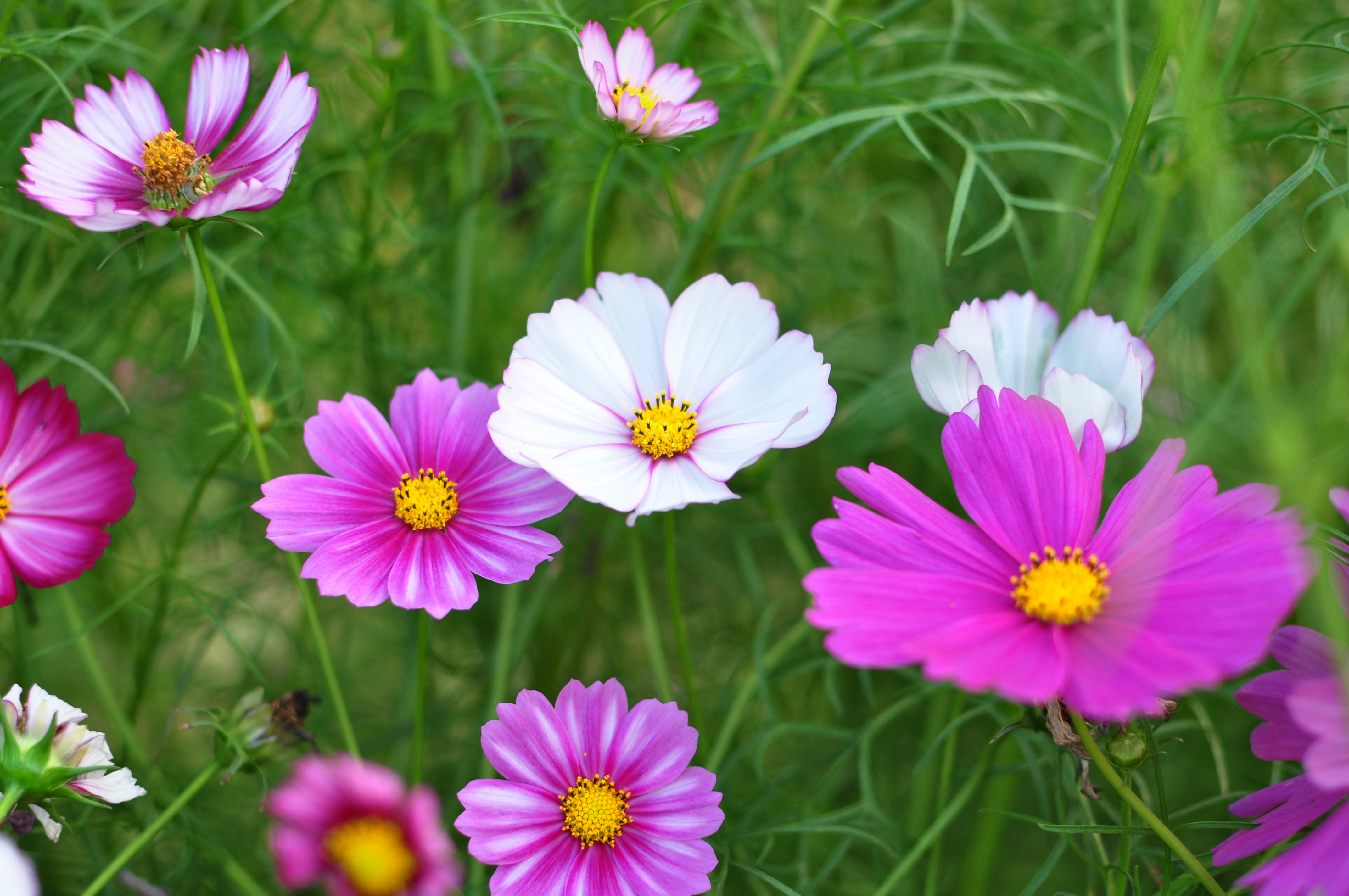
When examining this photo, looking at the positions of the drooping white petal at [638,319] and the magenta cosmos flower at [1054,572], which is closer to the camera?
the magenta cosmos flower at [1054,572]

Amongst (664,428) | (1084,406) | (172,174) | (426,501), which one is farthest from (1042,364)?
(172,174)

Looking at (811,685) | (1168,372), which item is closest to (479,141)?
(811,685)

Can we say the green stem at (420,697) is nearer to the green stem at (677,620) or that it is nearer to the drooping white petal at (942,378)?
the green stem at (677,620)

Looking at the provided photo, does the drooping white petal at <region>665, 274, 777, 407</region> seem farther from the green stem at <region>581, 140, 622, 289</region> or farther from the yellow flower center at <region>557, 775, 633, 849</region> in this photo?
the yellow flower center at <region>557, 775, 633, 849</region>

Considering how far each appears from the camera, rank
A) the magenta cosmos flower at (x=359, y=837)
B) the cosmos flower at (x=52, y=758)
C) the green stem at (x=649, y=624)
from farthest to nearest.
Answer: the green stem at (x=649, y=624), the cosmos flower at (x=52, y=758), the magenta cosmos flower at (x=359, y=837)

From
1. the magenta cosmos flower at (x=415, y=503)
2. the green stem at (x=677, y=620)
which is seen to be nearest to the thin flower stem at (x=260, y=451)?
the magenta cosmos flower at (x=415, y=503)

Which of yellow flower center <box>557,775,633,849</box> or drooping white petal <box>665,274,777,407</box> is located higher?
drooping white petal <box>665,274,777,407</box>

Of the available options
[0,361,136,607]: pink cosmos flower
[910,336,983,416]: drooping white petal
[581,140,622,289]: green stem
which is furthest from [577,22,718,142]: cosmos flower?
[0,361,136,607]: pink cosmos flower

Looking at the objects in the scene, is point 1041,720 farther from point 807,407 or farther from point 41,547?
point 41,547
